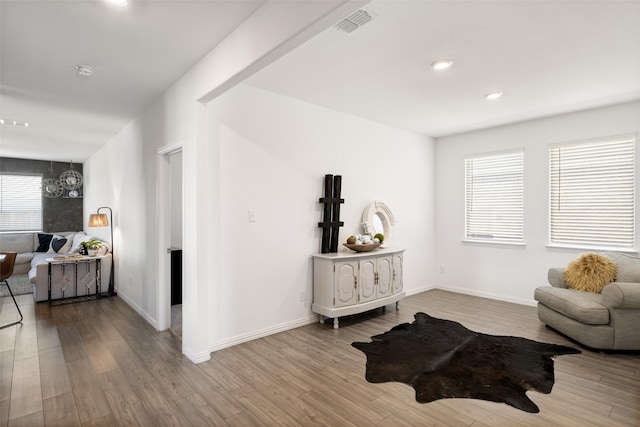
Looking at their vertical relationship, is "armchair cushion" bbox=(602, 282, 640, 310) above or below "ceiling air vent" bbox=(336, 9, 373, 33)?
below

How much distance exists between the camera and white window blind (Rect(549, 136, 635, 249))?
4.11 m

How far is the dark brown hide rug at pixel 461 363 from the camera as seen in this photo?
2492 mm

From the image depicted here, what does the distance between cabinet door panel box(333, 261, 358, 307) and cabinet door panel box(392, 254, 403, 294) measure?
2.48ft

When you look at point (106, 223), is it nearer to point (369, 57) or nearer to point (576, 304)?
point (369, 57)

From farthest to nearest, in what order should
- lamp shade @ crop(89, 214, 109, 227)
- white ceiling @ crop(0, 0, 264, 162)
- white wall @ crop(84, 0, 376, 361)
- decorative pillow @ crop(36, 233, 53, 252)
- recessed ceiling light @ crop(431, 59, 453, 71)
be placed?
decorative pillow @ crop(36, 233, 53, 252) < lamp shade @ crop(89, 214, 109, 227) < recessed ceiling light @ crop(431, 59, 453, 71) < white ceiling @ crop(0, 0, 264, 162) < white wall @ crop(84, 0, 376, 361)

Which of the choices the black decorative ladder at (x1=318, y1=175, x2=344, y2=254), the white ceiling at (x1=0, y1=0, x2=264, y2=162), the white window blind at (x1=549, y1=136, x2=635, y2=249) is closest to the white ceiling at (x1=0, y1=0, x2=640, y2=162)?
the white ceiling at (x1=0, y1=0, x2=264, y2=162)

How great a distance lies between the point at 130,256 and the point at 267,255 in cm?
242

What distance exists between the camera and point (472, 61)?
294 cm

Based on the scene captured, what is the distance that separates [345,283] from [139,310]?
2707 mm

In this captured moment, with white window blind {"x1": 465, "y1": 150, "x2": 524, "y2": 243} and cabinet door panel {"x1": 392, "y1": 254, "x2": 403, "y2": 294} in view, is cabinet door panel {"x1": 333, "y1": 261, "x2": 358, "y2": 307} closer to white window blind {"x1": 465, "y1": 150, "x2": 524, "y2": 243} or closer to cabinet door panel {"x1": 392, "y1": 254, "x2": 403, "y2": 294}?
cabinet door panel {"x1": 392, "y1": 254, "x2": 403, "y2": 294}

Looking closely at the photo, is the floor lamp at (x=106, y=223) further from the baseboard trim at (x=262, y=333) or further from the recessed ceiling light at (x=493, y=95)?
the recessed ceiling light at (x=493, y=95)

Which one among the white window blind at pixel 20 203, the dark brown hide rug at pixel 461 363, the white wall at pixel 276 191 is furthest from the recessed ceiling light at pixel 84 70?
the white window blind at pixel 20 203

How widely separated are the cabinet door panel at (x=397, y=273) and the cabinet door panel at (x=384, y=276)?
0.26 feet

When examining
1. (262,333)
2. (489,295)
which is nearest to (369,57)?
(262,333)
